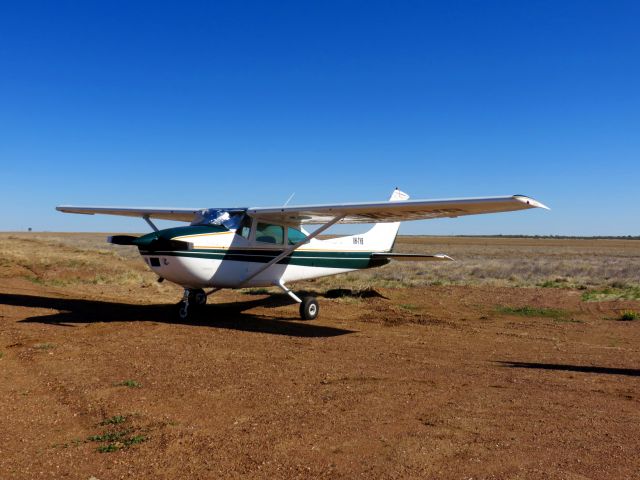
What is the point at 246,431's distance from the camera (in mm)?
4949

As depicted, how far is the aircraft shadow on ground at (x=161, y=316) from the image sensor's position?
11.6 metres

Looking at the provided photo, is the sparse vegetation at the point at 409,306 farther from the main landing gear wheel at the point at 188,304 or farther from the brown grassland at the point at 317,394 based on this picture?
the main landing gear wheel at the point at 188,304

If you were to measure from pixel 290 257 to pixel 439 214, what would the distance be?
4.07 meters

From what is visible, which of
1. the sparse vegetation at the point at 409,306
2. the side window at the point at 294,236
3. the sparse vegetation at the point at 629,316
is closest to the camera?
the sparse vegetation at the point at 629,316

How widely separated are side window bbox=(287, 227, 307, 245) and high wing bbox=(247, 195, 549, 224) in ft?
0.76

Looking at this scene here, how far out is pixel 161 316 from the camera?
13.0 meters

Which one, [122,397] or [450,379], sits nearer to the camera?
[122,397]

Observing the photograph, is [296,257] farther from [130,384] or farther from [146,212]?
[130,384]

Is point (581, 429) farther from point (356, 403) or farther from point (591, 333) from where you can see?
point (591, 333)

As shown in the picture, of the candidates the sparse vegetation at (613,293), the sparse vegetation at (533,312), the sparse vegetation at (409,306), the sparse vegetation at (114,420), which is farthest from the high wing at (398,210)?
the sparse vegetation at (613,293)

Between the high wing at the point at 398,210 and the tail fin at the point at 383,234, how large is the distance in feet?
8.08

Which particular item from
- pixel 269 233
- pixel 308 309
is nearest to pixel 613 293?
pixel 308 309

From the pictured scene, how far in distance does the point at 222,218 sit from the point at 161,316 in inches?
111

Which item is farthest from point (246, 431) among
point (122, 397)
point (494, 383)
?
point (494, 383)
